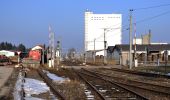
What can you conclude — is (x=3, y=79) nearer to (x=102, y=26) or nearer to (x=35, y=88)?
(x=35, y=88)

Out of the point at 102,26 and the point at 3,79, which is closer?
the point at 3,79

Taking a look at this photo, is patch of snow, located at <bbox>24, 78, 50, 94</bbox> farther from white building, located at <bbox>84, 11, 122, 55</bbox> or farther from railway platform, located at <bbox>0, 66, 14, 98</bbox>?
white building, located at <bbox>84, 11, 122, 55</bbox>

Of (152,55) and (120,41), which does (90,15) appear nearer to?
(120,41)

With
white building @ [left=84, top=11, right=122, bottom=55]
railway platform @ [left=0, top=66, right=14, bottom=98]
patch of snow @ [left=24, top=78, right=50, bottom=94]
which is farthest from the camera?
white building @ [left=84, top=11, right=122, bottom=55]

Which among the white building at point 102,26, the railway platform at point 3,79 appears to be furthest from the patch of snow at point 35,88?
the white building at point 102,26

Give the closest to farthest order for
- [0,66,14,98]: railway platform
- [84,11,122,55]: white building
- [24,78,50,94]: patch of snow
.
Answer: [24,78,50,94]: patch of snow → [0,66,14,98]: railway platform → [84,11,122,55]: white building

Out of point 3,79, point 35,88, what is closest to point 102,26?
point 3,79

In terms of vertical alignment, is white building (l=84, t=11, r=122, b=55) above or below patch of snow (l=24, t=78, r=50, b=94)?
above

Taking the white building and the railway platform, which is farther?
the white building

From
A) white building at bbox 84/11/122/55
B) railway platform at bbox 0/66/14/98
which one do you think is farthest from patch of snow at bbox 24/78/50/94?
white building at bbox 84/11/122/55

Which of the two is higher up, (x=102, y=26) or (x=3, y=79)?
(x=102, y=26)

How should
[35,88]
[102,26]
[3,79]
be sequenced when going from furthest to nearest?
[102,26], [3,79], [35,88]

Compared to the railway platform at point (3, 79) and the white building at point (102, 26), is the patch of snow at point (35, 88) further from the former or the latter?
the white building at point (102, 26)

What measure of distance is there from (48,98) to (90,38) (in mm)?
104059
